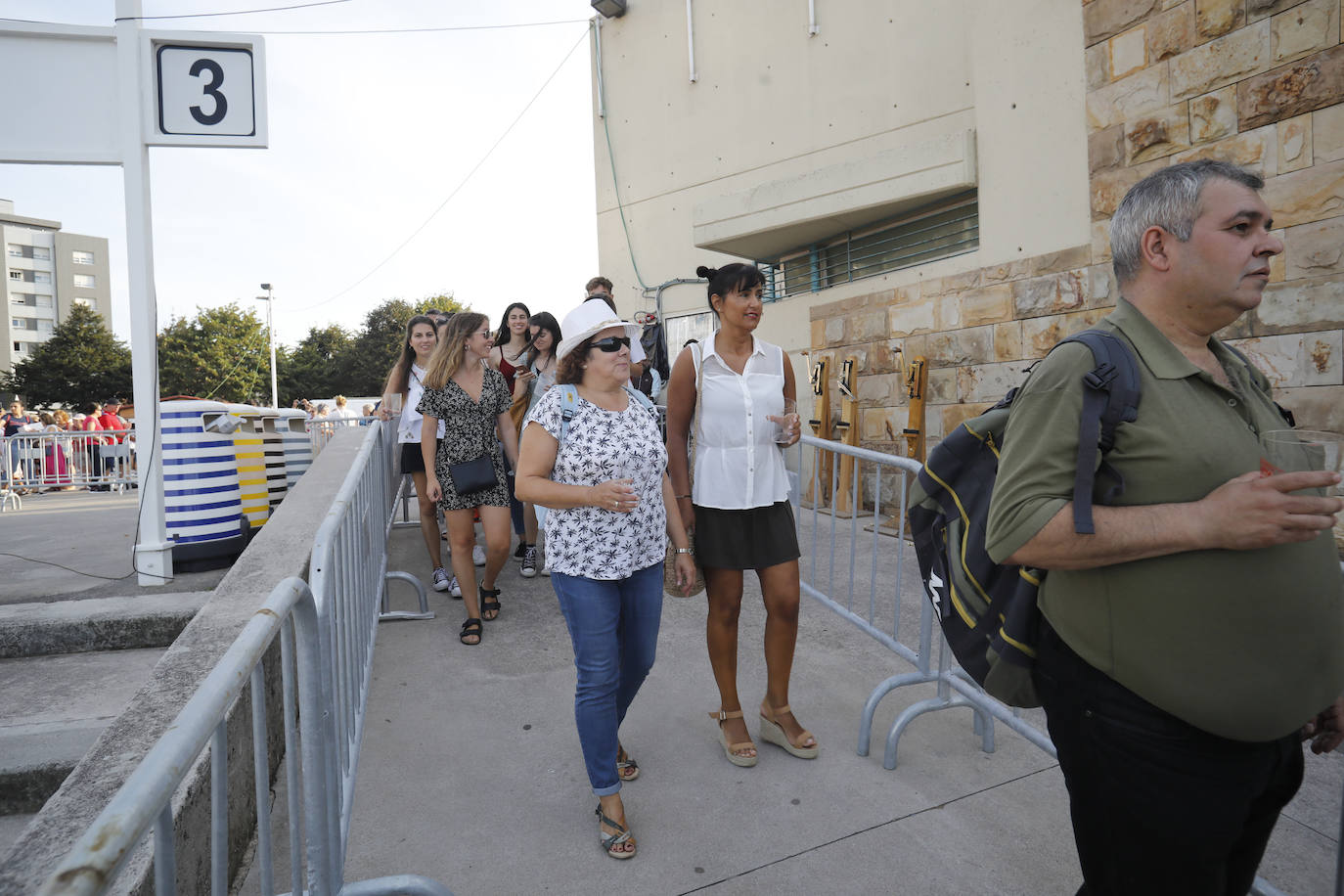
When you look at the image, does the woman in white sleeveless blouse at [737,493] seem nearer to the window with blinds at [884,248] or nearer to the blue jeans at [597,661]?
the blue jeans at [597,661]

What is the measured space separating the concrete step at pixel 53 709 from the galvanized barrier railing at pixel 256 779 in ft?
4.54

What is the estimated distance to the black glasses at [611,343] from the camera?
2.96 metres

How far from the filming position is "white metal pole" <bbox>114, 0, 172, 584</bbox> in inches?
191

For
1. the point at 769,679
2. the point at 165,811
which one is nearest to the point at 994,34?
the point at 769,679

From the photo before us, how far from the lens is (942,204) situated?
8.35m

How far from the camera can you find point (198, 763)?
2477 mm

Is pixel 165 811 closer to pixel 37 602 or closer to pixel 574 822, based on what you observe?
pixel 574 822

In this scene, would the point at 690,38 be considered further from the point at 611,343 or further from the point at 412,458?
the point at 611,343

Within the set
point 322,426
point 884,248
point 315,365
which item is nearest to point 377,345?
point 315,365

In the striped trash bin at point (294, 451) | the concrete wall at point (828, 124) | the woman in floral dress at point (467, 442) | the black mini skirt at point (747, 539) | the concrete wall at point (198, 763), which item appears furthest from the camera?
the striped trash bin at point (294, 451)

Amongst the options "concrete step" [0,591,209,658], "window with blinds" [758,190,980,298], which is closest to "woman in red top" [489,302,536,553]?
"concrete step" [0,591,209,658]

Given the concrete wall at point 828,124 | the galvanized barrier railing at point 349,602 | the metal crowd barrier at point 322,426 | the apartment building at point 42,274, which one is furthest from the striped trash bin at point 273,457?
the apartment building at point 42,274

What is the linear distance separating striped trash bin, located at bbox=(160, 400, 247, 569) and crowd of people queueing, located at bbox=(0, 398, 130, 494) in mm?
11660

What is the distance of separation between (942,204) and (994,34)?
1.76 metres
